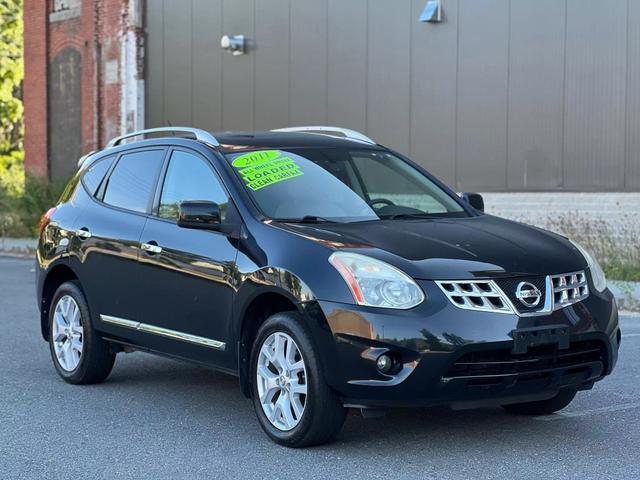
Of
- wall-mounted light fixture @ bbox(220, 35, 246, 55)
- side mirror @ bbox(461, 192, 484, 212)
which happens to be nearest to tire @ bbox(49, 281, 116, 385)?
side mirror @ bbox(461, 192, 484, 212)

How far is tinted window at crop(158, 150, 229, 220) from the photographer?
6.63 metres

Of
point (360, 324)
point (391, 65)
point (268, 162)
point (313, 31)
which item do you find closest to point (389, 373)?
point (360, 324)

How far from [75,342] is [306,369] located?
286 centimetres

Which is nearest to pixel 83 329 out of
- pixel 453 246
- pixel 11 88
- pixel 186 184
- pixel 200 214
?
pixel 186 184

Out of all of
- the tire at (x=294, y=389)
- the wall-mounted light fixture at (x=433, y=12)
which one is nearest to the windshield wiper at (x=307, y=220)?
the tire at (x=294, y=389)

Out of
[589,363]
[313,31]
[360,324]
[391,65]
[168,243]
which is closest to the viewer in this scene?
[360,324]

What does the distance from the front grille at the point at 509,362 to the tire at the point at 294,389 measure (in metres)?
0.67

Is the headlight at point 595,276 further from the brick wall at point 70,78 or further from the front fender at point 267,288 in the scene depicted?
the brick wall at point 70,78

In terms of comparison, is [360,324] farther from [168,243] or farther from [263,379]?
[168,243]

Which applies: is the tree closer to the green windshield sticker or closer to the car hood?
the green windshield sticker

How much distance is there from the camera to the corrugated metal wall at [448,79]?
17328mm

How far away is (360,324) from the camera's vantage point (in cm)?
534

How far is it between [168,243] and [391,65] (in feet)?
48.6

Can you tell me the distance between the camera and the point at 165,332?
6738 millimetres
